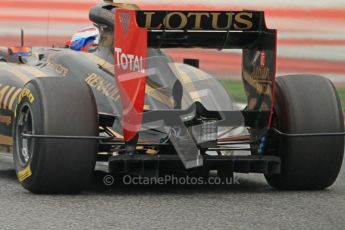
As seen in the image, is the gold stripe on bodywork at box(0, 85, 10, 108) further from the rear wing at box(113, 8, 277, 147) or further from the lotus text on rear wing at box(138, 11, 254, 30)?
the lotus text on rear wing at box(138, 11, 254, 30)

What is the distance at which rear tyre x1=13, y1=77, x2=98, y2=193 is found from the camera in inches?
288

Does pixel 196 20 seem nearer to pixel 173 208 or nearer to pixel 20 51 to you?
pixel 173 208

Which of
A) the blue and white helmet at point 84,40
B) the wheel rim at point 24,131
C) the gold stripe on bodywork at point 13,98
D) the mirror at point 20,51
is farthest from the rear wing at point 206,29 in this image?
the blue and white helmet at point 84,40

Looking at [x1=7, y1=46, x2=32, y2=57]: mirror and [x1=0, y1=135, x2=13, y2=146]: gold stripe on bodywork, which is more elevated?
[x1=7, y1=46, x2=32, y2=57]: mirror

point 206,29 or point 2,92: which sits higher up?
point 206,29

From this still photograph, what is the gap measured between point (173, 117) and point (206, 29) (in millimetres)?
713

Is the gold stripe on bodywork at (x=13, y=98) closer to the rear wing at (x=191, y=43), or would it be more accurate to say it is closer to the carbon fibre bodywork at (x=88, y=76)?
the carbon fibre bodywork at (x=88, y=76)

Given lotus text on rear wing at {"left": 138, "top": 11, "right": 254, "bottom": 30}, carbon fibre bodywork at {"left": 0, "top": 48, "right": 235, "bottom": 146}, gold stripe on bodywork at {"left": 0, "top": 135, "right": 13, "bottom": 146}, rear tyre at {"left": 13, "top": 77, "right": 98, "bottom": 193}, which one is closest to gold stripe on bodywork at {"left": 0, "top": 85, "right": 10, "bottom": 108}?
carbon fibre bodywork at {"left": 0, "top": 48, "right": 235, "bottom": 146}

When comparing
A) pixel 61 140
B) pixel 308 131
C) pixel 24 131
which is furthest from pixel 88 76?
pixel 308 131

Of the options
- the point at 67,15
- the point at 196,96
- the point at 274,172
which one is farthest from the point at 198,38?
the point at 67,15

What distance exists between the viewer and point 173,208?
6980 millimetres

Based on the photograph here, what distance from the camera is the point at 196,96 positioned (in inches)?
327

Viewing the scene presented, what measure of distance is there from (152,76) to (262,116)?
0.98 metres

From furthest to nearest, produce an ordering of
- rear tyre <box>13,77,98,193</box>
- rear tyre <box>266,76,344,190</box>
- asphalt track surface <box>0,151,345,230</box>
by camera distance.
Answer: rear tyre <box>266,76,344,190</box> → rear tyre <box>13,77,98,193</box> → asphalt track surface <box>0,151,345,230</box>
